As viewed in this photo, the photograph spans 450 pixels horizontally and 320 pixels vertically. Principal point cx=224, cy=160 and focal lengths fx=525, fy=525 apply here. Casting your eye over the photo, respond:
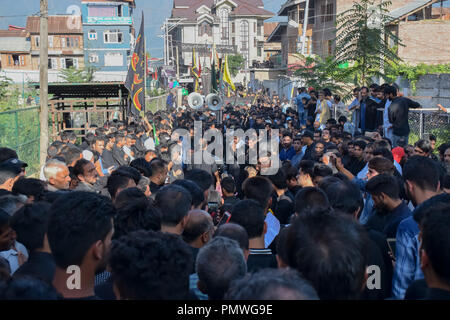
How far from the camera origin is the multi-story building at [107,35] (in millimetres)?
63781

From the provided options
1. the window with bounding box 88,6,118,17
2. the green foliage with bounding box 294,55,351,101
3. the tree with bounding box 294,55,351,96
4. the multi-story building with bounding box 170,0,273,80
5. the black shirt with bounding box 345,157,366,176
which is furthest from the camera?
the multi-story building with bounding box 170,0,273,80

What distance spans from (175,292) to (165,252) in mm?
203

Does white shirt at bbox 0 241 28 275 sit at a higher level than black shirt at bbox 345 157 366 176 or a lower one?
lower

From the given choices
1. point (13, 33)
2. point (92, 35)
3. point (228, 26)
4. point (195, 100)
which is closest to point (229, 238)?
point (195, 100)

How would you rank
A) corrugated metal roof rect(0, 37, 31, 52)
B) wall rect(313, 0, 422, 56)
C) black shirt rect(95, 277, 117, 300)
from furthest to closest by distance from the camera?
corrugated metal roof rect(0, 37, 31, 52) → wall rect(313, 0, 422, 56) → black shirt rect(95, 277, 117, 300)

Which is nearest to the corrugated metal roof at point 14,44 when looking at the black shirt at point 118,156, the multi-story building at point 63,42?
the multi-story building at point 63,42

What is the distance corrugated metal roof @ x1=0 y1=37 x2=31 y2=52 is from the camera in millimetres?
62625

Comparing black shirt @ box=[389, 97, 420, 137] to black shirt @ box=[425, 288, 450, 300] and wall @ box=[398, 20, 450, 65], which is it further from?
wall @ box=[398, 20, 450, 65]

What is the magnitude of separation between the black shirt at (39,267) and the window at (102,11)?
6471 centimetres

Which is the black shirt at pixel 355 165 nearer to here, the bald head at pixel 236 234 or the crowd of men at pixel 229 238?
the crowd of men at pixel 229 238

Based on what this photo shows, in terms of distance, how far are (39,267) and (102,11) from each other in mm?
65273

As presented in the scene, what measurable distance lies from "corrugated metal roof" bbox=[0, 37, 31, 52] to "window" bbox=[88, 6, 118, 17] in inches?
344

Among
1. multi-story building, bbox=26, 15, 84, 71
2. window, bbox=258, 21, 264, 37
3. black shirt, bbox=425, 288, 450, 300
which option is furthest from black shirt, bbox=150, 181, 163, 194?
window, bbox=258, 21, 264, 37

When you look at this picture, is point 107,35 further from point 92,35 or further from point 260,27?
point 260,27
